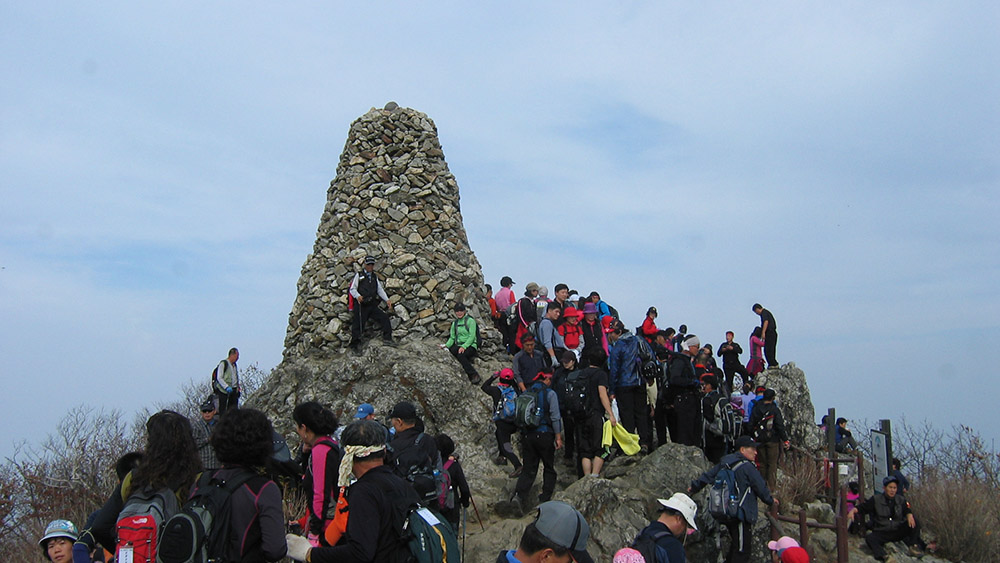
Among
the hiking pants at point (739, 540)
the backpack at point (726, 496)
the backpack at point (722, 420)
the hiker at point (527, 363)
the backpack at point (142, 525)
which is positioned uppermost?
the hiker at point (527, 363)

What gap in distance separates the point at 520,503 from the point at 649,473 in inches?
73.6

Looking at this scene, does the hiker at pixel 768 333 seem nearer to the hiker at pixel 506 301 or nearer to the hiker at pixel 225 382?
the hiker at pixel 506 301

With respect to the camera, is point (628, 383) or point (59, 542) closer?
point (59, 542)

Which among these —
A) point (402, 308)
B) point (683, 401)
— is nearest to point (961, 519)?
point (683, 401)

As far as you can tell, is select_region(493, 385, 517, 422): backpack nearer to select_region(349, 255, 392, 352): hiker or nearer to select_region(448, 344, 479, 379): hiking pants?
select_region(448, 344, 479, 379): hiking pants

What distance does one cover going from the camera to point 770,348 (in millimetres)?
18781

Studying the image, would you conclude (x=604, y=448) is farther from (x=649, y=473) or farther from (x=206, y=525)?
(x=206, y=525)

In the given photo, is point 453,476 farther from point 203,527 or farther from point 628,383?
point 203,527

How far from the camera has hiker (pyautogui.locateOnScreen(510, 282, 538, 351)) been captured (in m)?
15.1

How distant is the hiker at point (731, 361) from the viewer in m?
17.8

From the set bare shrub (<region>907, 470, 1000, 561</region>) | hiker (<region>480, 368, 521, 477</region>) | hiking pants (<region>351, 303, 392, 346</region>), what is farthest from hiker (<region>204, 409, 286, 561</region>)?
bare shrub (<region>907, 470, 1000, 561</region>)

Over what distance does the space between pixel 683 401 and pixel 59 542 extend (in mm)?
8831

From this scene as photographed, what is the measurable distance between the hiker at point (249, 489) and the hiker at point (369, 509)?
213mm

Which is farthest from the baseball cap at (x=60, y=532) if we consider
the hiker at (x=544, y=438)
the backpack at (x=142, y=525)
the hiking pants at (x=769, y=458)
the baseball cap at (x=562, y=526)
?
the hiking pants at (x=769, y=458)
